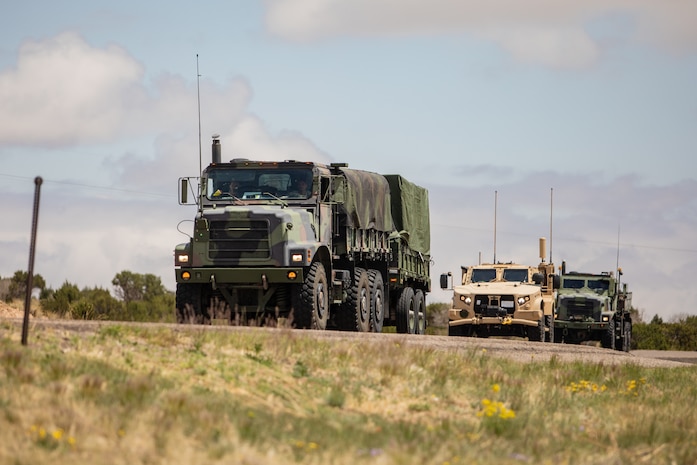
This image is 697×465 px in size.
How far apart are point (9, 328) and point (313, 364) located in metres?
3.48

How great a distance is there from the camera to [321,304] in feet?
72.2

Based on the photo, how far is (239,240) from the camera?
21562mm

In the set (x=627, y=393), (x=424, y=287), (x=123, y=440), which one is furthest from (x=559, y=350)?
(x=123, y=440)

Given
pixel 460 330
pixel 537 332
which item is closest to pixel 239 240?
pixel 460 330

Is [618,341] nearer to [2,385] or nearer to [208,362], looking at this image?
[208,362]

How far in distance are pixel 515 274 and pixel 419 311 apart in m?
3.37

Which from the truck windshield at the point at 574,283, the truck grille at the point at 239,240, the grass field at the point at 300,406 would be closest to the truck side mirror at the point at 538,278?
the truck windshield at the point at 574,283

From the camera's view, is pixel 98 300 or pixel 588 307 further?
pixel 98 300

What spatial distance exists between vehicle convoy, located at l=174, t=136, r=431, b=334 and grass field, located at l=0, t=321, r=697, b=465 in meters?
4.87

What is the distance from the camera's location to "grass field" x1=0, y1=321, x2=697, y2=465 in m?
9.46

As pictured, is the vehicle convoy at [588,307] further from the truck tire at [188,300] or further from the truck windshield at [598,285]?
the truck tire at [188,300]

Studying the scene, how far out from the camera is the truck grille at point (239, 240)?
21.5m

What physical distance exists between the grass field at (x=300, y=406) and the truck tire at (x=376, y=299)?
27.9 feet

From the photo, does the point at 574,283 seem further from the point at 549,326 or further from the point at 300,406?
the point at 300,406
